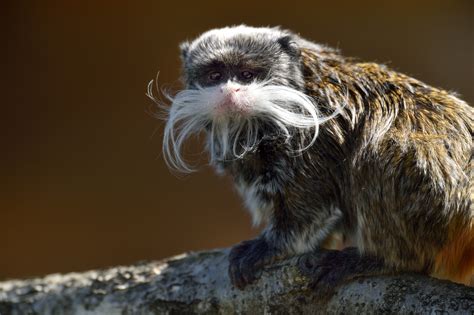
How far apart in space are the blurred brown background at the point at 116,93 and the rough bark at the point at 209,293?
2.49 m

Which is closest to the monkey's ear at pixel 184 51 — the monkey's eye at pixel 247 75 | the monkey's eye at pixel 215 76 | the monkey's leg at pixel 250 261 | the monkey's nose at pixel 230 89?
the monkey's eye at pixel 215 76

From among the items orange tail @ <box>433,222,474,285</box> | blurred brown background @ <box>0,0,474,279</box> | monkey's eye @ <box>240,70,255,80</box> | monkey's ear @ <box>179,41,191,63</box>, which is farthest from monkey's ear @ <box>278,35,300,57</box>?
blurred brown background @ <box>0,0,474,279</box>

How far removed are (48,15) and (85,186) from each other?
4.63 ft

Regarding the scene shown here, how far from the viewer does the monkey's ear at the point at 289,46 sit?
140 inches

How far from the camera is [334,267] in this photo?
123 inches

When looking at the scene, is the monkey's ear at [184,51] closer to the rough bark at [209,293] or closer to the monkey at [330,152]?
the monkey at [330,152]

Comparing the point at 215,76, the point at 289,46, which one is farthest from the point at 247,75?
the point at 289,46

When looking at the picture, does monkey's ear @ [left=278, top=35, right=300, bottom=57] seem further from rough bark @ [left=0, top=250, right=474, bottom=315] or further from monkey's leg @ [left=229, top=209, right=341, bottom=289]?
rough bark @ [left=0, top=250, right=474, bottom=315]

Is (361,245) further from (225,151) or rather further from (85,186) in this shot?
(85,186)

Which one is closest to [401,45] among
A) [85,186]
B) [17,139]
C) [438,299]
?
[85,186]

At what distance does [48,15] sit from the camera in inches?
249

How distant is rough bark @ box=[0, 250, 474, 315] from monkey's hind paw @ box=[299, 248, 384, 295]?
0.09 ft

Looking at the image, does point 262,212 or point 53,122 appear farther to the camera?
point 53,122

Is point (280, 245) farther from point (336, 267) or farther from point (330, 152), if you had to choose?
point (330, 152)
